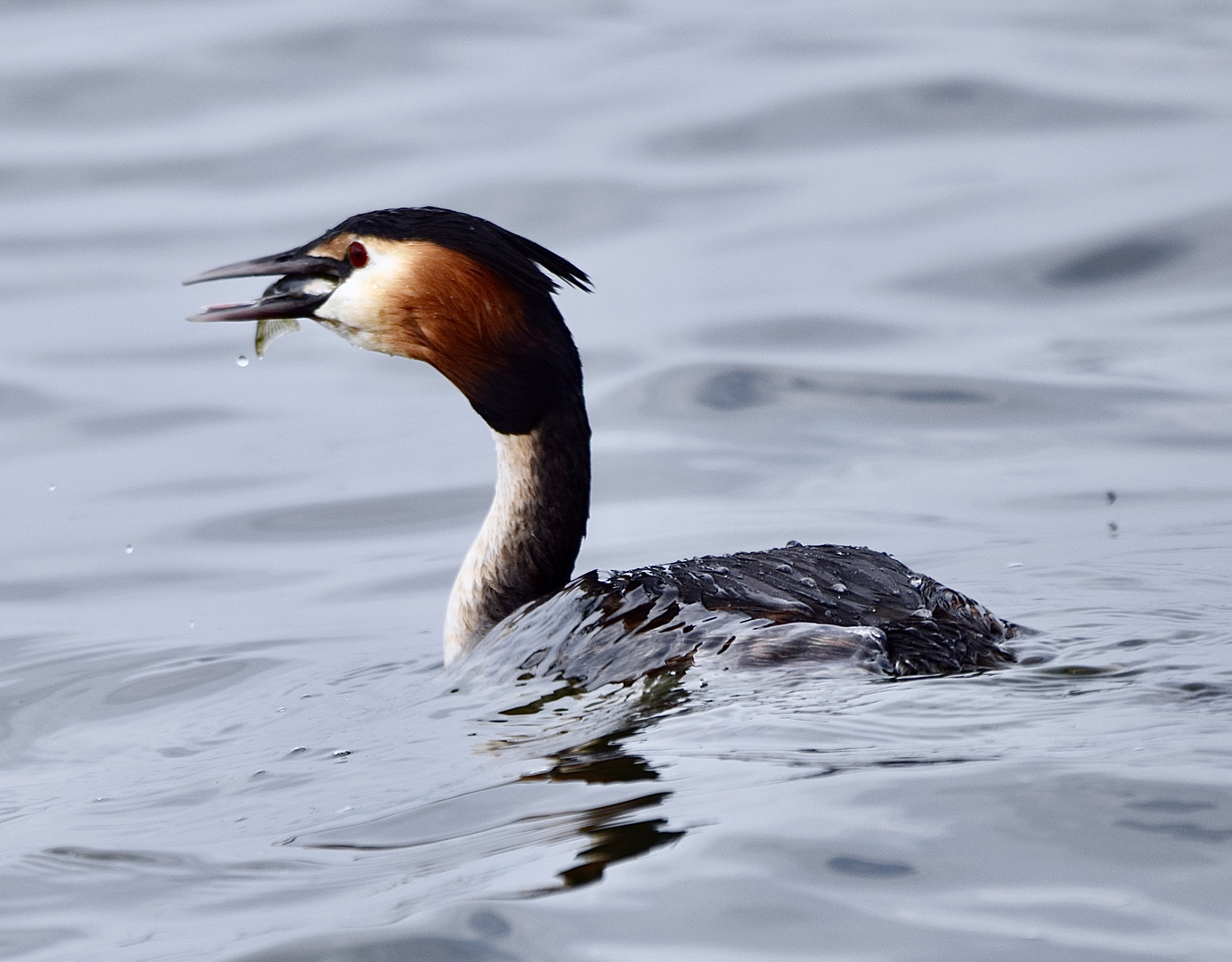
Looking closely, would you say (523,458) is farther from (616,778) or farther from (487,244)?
(616,778)

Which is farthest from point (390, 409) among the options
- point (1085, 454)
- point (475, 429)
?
point (1085, 454)

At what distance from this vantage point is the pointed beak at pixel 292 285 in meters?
5.07

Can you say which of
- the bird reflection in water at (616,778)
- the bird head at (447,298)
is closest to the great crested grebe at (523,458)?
the bird head at (447,298)

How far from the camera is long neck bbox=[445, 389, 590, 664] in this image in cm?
514

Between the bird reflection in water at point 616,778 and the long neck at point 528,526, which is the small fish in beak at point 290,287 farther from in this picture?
the bird reflection in water at point 616,778

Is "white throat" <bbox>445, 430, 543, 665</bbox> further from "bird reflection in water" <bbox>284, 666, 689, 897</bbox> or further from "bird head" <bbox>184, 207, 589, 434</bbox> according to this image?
"bird reflection in water" <bbox>284, 666, 689, 897</bbox>

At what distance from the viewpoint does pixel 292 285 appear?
5.14 metres

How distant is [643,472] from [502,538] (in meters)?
2.73

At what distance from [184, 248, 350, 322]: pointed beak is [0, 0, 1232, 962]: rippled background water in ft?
3.63

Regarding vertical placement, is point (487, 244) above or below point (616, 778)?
above

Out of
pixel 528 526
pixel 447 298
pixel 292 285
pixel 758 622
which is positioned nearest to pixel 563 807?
pixel 758 622

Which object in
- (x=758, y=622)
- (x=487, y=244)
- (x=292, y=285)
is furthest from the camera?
(x=292, y=285)

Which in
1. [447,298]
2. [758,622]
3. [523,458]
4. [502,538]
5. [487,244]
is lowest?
[758,622]

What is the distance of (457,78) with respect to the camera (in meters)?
13.7
